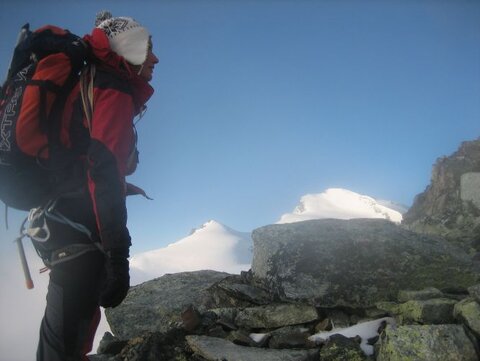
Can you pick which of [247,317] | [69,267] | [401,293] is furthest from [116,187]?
[401,293]

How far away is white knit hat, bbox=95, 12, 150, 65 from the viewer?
4.45 metres

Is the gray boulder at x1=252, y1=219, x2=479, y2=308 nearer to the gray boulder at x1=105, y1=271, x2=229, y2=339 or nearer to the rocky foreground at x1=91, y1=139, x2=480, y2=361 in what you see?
the rocky foreground at x1=91, y1=139, x2=480, y2=361

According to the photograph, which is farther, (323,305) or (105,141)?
(323,305)

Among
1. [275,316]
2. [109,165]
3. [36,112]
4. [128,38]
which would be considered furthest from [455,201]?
[36,112]

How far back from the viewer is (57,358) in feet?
13.3

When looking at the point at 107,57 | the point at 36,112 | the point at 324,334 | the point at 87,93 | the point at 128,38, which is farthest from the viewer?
the point at 324,334

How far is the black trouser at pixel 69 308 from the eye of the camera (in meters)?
4.04

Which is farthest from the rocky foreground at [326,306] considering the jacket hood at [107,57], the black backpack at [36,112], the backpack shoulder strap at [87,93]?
the jacket hood at [107,57]

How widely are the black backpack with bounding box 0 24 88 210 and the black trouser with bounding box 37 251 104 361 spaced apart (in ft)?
2.87

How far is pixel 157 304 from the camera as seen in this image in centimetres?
1029

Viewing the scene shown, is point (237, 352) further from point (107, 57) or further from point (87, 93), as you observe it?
point (107, 57)

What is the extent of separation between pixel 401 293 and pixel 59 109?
6857 millimetres

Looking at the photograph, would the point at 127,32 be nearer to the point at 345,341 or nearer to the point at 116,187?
the point at 116,187

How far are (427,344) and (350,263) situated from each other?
3030mm
